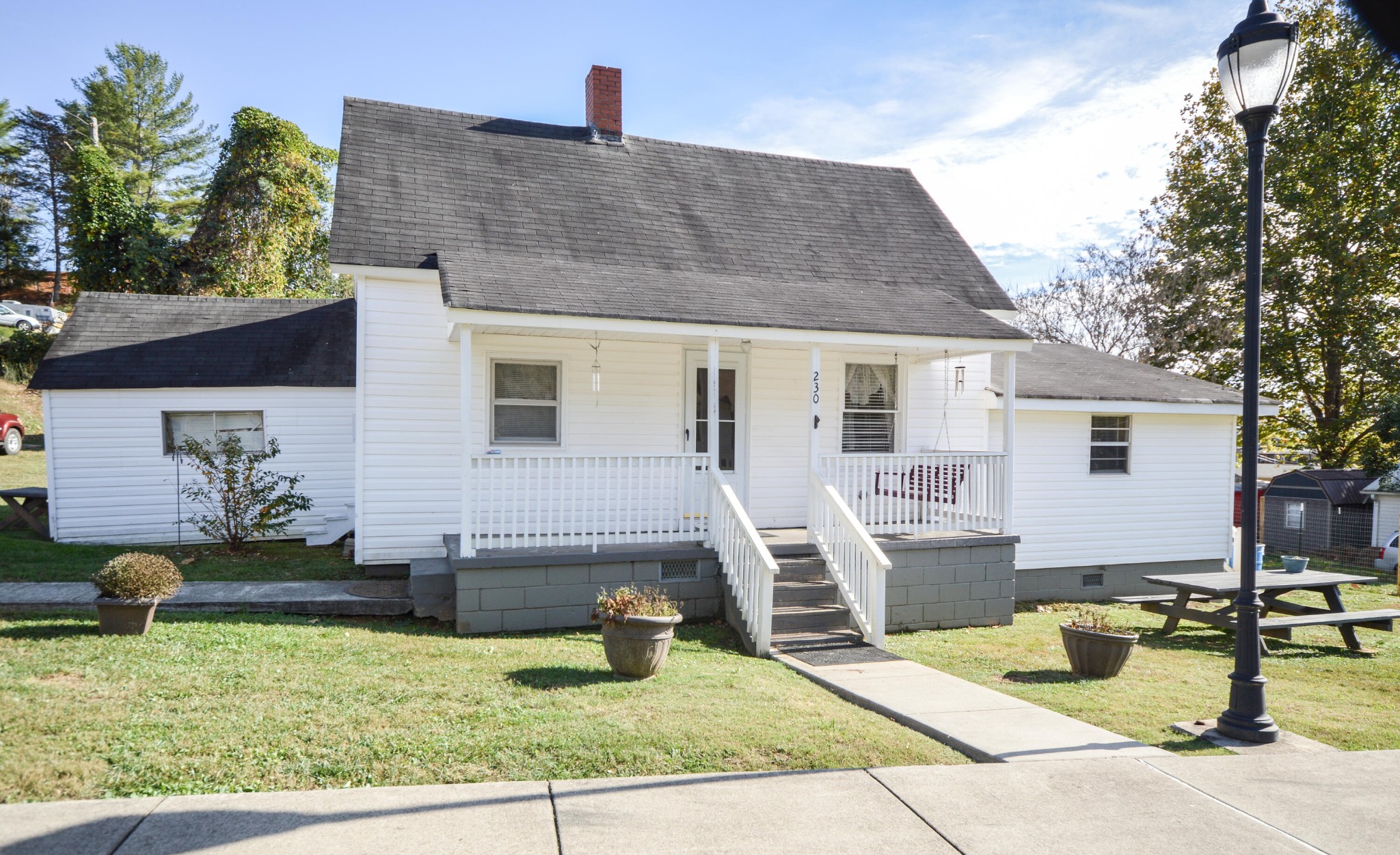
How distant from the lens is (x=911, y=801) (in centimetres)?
431

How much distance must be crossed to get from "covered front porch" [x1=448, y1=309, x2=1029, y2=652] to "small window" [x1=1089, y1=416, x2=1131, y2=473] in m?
1.88

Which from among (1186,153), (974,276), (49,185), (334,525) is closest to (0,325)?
(49,185)

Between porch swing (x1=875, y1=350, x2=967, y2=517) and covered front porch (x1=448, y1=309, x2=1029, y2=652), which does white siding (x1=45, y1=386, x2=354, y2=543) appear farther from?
porch swing (x1=875, y1=350, x2=967, y2=517)

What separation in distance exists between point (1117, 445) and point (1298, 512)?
1080 cm

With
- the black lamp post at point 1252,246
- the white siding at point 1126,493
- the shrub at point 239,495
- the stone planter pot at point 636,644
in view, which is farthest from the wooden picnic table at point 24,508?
the black lamp post at point 1252,246

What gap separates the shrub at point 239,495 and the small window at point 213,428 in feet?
1.06

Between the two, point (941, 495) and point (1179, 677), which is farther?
point (941, 495)

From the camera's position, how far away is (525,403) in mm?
10203

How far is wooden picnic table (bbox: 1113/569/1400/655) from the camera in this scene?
900 centimetres

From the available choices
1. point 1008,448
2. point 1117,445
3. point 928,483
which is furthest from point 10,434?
point 1117,445

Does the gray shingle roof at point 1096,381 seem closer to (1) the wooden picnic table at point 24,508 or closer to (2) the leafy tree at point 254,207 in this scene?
(1) the wooden picnic table at point 24,508

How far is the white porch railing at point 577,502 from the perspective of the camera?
844 centimetres

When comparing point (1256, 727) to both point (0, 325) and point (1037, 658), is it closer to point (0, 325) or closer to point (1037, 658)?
point (1037, 658)

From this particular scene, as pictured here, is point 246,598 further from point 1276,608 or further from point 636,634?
point 1276,608
